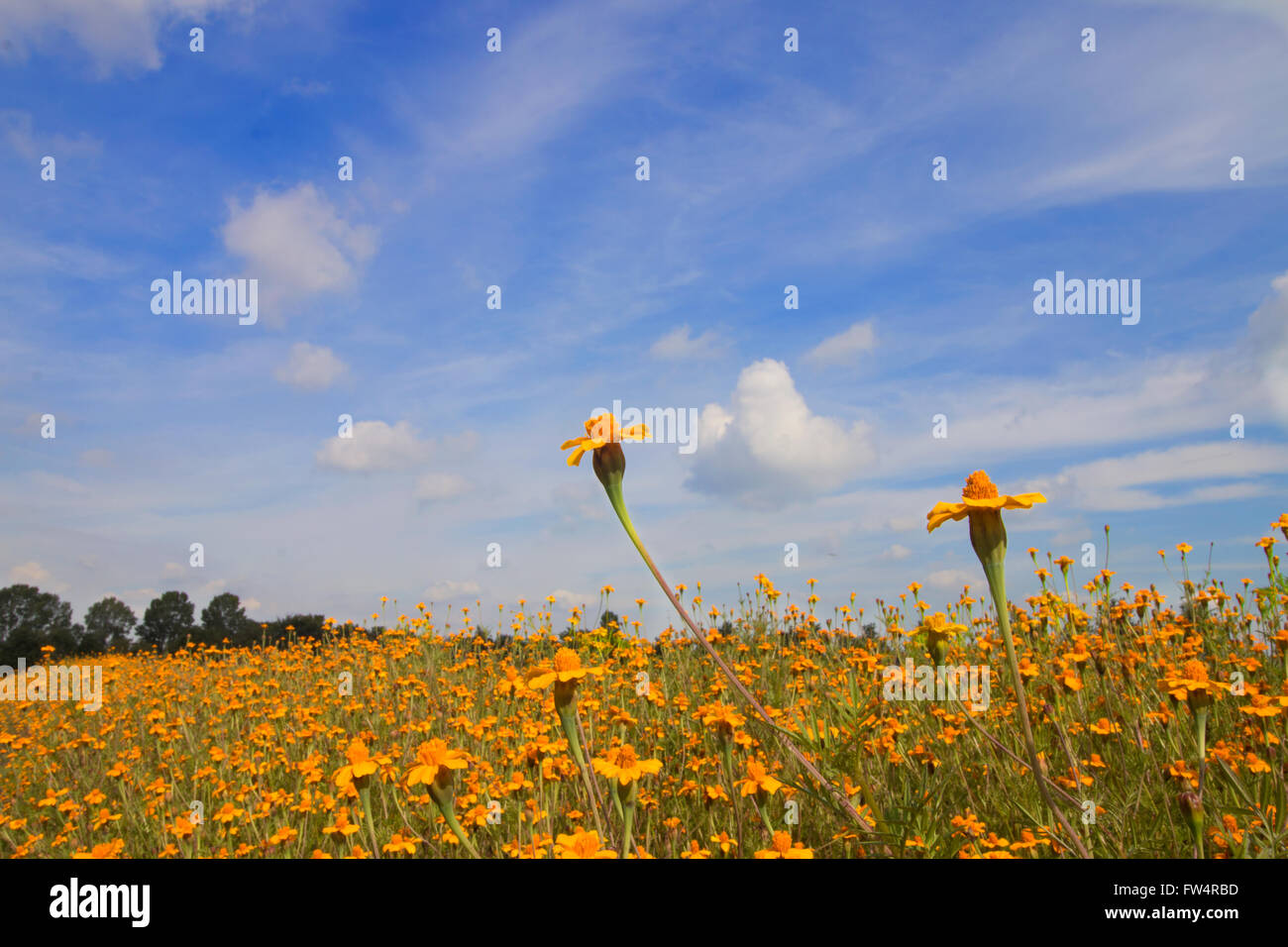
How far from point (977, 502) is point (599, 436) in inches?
37.9

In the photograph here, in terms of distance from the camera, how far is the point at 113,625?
25547 millimetres

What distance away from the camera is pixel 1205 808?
246 centimetres

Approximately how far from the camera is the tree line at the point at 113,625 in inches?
563

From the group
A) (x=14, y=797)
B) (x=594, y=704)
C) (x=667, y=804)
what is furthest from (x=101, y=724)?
(x=667, y=804)

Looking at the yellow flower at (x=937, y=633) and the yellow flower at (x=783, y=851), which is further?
the yellow flower at (x=937, y=633)

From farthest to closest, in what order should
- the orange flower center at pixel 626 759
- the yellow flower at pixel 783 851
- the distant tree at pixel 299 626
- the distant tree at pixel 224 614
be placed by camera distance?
the distant tree at pixel 224 614 < the distant tree at pixel 299 626 < the orange flower center at pixel 626 759 < the yellow flower at pixel 783 851

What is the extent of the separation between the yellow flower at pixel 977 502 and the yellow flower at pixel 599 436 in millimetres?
797

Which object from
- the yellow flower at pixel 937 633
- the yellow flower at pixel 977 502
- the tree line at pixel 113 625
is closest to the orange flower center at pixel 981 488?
the yellow flower at pixel 977 502

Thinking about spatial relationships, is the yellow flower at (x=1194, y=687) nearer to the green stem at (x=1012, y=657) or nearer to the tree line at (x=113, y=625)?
the green stem at (x=1012, y=657)

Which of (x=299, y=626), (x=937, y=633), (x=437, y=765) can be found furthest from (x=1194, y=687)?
(x=299, y=626)

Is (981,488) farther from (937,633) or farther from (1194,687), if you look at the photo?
(1194,687)

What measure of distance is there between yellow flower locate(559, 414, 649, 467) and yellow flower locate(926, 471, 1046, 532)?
80 centimetres

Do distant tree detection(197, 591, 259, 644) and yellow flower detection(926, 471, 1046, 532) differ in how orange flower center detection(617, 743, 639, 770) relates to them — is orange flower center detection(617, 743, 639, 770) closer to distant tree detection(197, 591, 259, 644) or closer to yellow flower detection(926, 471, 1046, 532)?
yellow flower detection(926, 471, 1046, 532)
